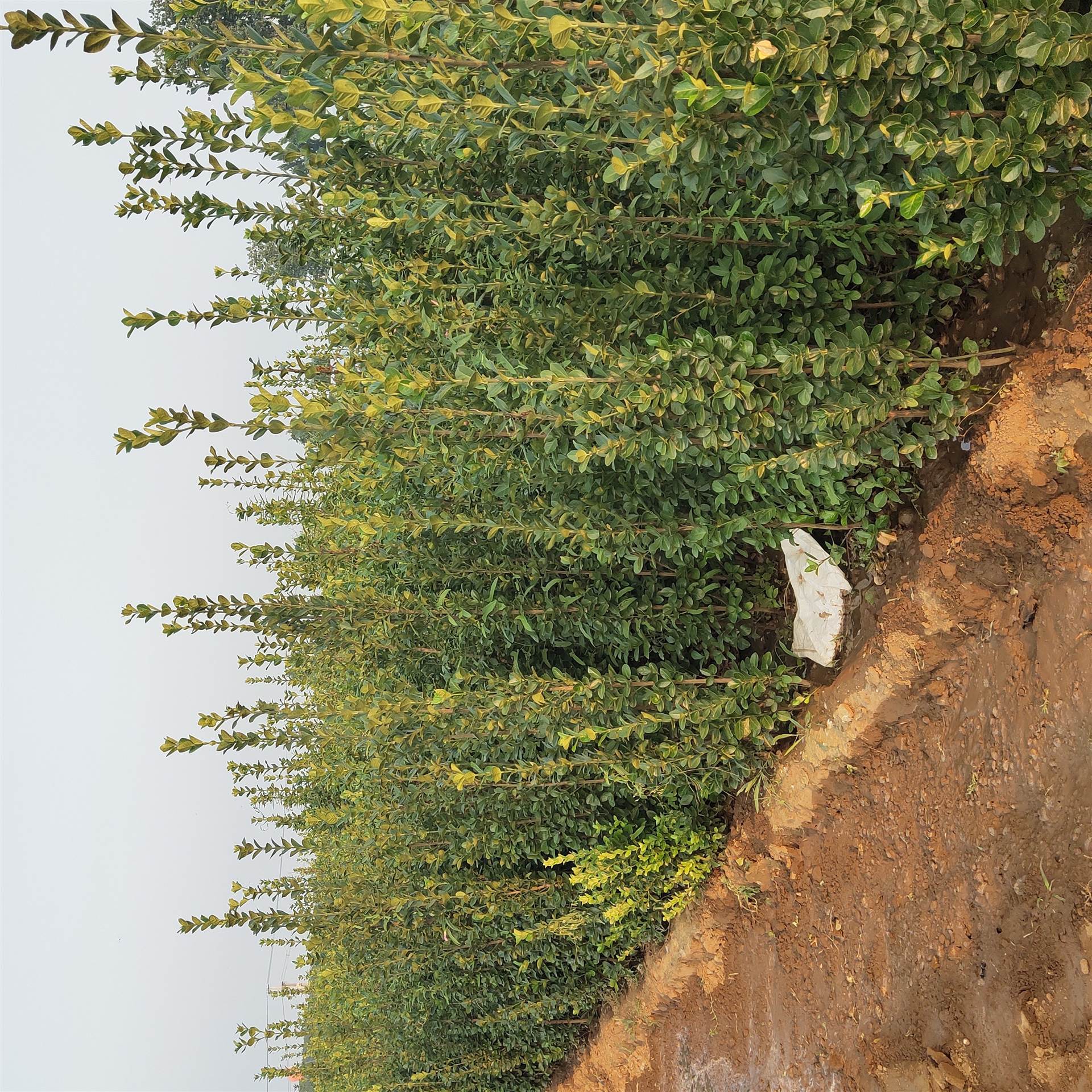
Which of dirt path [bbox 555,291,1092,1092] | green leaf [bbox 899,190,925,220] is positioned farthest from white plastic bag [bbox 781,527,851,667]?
green leaf [bbox 899,190,925,220]

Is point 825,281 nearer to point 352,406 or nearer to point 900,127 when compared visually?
point 900,127

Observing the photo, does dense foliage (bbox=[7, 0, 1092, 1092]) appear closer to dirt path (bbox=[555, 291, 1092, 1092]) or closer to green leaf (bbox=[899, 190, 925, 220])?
green leaf (bbox=[899, 190, 925, 220])

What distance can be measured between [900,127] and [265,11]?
3.43 m

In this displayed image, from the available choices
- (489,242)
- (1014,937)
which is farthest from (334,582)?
(1014,937)

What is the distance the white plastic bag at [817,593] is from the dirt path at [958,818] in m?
0.18

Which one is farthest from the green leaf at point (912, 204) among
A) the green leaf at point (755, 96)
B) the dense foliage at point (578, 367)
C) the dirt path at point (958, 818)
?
the dirt path at point (958, 818)

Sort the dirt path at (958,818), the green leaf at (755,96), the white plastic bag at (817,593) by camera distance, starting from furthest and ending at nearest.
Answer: the white plastic bag at (817,593), the dirt path at (958,818), the green leaf at (755,96)

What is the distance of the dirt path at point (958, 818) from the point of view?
3.13 meters

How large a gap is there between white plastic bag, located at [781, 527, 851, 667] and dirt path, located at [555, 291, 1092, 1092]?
7.1 inches

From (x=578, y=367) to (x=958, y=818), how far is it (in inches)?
98.7

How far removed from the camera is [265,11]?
4285 millimetres

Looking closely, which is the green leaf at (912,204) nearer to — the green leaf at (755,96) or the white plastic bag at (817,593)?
the green leaf at (755,96)

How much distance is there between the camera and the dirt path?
3.13m

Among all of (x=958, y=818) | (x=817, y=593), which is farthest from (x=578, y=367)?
A: (x=958, y=818)
